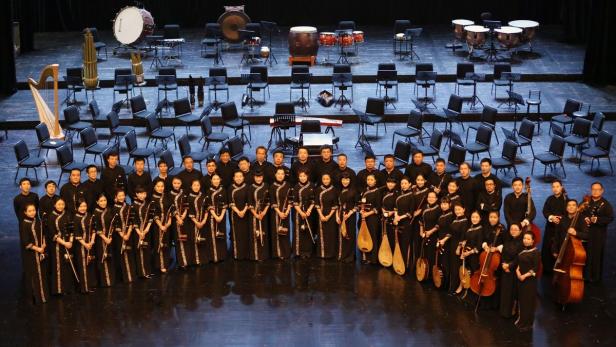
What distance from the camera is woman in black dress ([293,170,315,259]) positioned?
11.4m

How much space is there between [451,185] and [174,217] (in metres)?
3.07

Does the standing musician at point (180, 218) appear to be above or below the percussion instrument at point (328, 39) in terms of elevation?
below

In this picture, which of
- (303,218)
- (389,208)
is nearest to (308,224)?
(303,218)

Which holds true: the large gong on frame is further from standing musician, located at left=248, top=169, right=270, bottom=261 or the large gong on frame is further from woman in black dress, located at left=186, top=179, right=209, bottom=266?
woman in black dress, located at left=186, top=179, right=209, bottom=266

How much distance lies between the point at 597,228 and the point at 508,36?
837 cm

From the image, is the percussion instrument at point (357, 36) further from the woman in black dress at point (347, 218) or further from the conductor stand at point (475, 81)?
the woman in black dress at point (347, 218)

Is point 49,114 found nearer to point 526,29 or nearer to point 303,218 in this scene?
point 303,218

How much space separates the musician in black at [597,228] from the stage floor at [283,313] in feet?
0.62

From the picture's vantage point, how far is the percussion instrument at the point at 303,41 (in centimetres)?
1841

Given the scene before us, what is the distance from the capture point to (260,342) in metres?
9.72

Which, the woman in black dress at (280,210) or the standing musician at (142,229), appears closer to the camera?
the standing musician at (142,229)

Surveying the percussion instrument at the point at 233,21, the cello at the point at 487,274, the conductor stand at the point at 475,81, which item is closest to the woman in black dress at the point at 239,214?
the cello at the point at 487,274

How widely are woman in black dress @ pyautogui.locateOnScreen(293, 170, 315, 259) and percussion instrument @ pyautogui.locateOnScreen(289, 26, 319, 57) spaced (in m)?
7.23

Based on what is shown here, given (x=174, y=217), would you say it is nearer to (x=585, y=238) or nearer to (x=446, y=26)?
(x=585, y=238)
